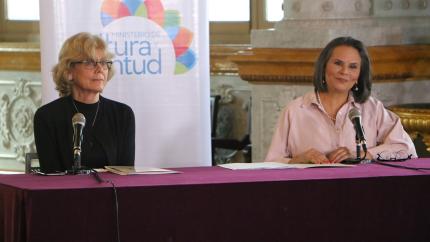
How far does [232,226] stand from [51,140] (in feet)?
Result: 4.31

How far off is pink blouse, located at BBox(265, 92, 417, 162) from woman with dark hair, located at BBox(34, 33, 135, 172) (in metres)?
0.71

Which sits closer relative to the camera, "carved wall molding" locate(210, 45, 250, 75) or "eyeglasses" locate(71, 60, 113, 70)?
"eyeglasses" locate(71, 60, 113, 70)

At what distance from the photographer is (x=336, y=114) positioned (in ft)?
14.8

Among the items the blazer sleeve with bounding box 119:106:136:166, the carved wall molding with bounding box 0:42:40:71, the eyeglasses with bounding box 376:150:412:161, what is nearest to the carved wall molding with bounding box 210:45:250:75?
the carved wall molding with bounding box 0:42:40:71

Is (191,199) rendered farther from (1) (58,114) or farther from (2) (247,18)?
(2) (247,18)

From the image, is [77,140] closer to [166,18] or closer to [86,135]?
[86,135]

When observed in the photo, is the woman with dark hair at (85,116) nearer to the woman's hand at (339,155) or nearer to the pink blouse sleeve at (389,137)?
the woman's hand at (339,155)

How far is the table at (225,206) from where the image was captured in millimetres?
3316

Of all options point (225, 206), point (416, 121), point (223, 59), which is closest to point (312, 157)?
point (225, 206)

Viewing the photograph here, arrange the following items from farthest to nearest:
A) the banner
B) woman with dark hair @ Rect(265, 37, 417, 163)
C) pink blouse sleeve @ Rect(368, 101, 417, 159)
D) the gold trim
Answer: the gold trim → the banner → woman with dark hair @ Rect(265, 37, 417, 163) → pink blouse sleeve @ Rect(368, 101, 417, 159)

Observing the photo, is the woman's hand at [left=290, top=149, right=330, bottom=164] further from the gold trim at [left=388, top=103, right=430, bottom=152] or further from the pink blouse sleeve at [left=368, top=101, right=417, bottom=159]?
the gold trim at [left=388, top=103, right=430, bottom=152]

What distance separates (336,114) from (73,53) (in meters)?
1.20

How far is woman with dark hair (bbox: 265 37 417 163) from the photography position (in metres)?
4.48

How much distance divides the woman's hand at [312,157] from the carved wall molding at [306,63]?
1.90 m
